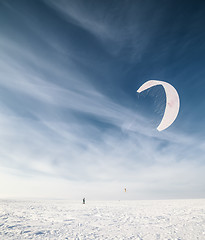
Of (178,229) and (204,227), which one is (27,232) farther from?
(204,227)

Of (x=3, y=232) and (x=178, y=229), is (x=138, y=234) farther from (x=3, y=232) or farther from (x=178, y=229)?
(x=3, y=232)

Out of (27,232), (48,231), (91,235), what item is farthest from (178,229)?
(27,232)

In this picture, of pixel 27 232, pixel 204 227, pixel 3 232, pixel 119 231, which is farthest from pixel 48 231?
pixel 204 227

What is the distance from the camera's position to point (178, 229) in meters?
11.1

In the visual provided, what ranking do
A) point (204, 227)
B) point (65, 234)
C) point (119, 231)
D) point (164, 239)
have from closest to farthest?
point (164, 239), point (65, 234), point (119, 231), point (204, 227)

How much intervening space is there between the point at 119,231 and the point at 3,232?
25.0 ft

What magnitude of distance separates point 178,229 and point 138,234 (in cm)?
332

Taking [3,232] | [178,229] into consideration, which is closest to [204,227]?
[178,229]

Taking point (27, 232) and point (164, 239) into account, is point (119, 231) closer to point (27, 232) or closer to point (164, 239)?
point (164, 239)

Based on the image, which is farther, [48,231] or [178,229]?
[178,229]

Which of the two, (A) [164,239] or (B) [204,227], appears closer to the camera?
(A) [164,239]

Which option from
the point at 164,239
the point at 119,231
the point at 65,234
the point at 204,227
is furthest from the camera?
the point at 204,227

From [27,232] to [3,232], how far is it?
144 centimetres

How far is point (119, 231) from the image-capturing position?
10.7 m
